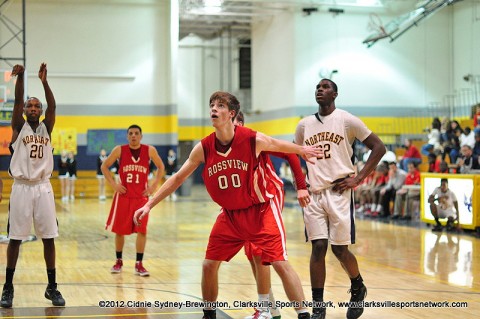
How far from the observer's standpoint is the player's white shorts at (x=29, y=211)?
23.2ft

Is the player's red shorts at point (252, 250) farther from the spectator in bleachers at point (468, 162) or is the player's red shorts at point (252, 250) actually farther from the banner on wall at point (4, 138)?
the spectator in bleachers at point (468, 162)

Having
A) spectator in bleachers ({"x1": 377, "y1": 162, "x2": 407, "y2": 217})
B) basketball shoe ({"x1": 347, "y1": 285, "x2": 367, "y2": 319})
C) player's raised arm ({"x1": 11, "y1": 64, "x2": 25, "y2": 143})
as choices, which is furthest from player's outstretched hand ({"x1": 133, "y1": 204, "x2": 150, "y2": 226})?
spectator in bleachers ({"x1": 377, "y1": 162, "x2": 407, "y2": 217})

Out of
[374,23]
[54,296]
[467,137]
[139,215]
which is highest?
[374,23]

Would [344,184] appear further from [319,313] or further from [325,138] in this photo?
[319,313]

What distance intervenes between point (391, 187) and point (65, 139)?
14.7 metres

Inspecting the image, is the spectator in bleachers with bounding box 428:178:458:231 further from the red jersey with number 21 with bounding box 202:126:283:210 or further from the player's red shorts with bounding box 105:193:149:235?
the red jersey with number 21 with bounding box 202:126:283:210

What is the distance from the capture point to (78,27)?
28172mm

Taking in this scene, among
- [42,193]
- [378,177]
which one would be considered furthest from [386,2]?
[42,193]

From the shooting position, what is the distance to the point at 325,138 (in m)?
6.29

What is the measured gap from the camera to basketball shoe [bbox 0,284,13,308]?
6.92 meters

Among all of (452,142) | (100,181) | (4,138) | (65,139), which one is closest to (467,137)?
(452,142)

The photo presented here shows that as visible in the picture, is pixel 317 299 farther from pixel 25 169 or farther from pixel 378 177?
pixel 378 177

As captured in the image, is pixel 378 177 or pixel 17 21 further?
pixel 17 21

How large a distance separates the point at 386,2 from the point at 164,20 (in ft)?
28.3
